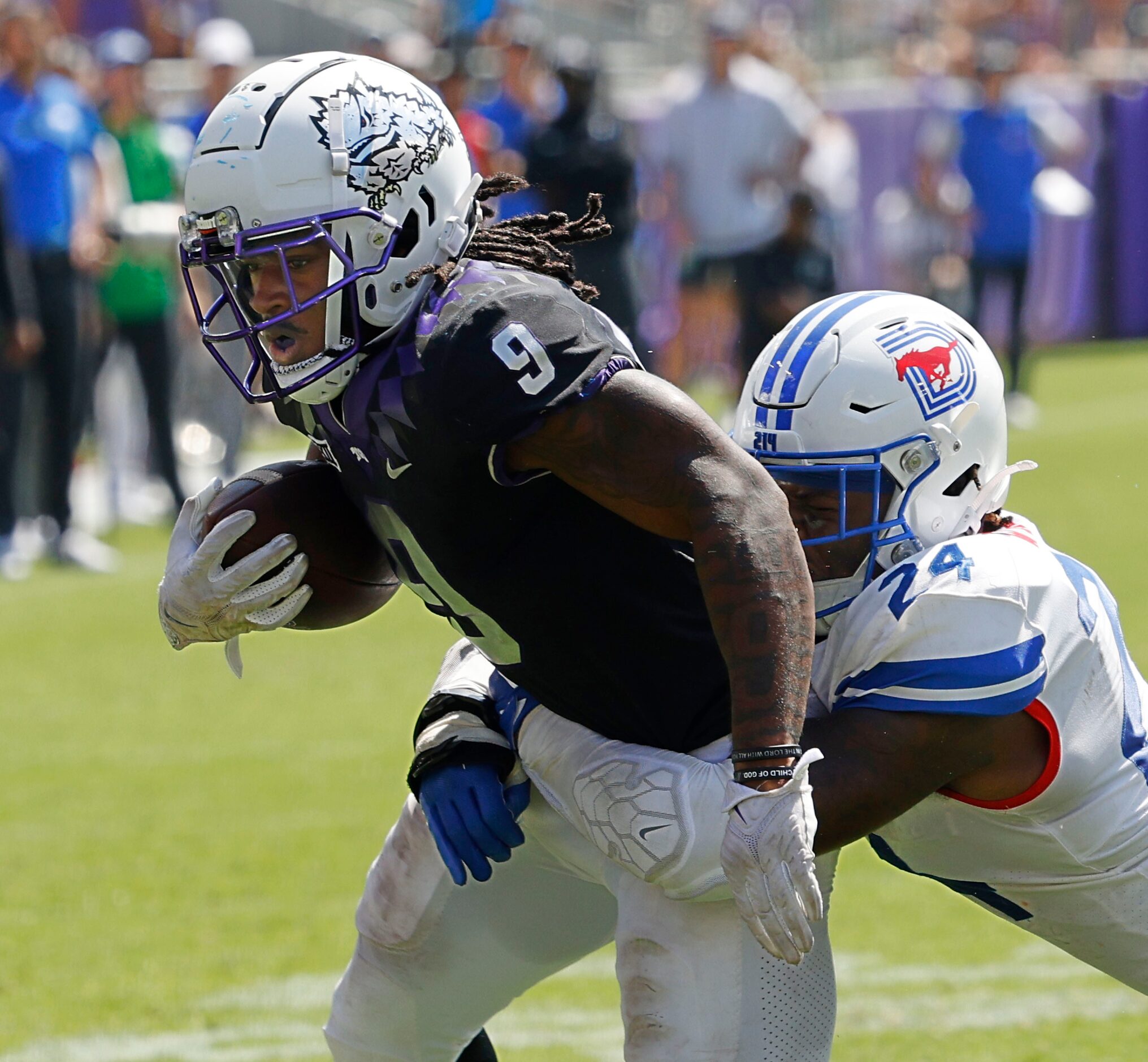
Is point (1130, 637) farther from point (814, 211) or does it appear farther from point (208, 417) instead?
point (208, 417)

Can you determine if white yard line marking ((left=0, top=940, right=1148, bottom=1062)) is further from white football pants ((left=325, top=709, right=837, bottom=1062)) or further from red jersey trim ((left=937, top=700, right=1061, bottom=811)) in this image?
red jersey trim ((left=937, top=700, right=1061, bottom=811))

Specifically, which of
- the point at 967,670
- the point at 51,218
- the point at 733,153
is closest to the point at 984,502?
the point at 967,670

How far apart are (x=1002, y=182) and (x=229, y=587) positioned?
390 inches

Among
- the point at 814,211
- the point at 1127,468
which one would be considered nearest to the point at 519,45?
the point at 814,211

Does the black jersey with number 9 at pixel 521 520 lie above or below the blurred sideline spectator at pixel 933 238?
above

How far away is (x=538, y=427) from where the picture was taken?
2301 mm

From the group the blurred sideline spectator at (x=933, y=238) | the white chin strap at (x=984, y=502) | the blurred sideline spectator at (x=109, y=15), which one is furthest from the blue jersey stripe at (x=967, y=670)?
the blurred sideline spectator at (x=109, y=15)

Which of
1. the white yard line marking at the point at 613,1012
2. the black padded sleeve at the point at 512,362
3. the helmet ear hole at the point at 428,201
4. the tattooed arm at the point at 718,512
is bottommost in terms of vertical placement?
the white yard line marking at the point at 613,1012

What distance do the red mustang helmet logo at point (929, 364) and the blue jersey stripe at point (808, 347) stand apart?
0.39ft

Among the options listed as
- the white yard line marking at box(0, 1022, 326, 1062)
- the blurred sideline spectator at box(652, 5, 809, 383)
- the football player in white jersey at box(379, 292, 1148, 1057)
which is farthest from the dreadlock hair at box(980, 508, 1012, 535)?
the blurred sideline spectator at box(652, 5, 809, 383)

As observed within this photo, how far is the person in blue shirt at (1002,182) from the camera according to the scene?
38.7ft

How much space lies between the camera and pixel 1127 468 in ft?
32.1

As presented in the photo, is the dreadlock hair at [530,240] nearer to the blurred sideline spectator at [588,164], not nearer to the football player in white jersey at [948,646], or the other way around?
the football player in white jersey at [948,646]

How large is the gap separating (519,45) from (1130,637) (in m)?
6.15
